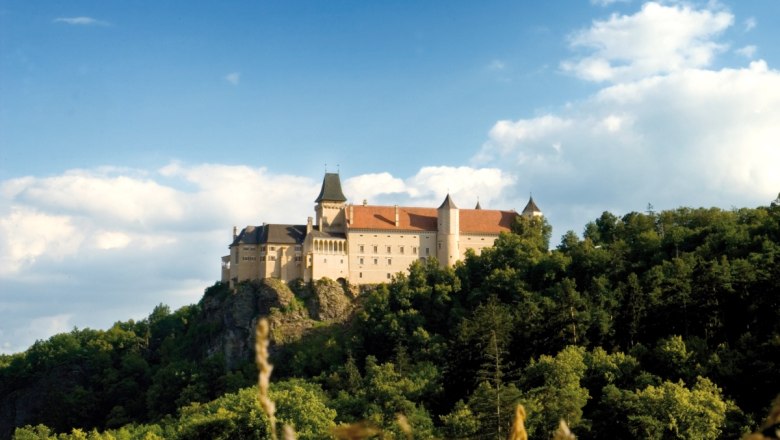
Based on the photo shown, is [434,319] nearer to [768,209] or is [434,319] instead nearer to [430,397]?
[430,397]

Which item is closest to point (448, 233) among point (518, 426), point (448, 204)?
point (448, 204)

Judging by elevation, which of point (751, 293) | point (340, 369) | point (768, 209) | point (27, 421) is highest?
point (768, 209)

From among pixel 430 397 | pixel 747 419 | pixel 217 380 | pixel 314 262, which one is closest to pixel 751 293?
pixel 747 419

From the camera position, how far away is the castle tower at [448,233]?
323ft

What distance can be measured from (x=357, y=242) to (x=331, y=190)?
28.9 feet

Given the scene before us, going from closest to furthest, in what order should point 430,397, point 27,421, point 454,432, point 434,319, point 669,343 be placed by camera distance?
1. point 454,432
2. point 669,343
3. point 430,397
4. point 434,319
5. point 27,421

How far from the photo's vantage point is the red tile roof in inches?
3858

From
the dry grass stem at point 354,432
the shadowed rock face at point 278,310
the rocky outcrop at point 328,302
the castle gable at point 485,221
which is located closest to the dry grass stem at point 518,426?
the dry grass stem at point 354,432

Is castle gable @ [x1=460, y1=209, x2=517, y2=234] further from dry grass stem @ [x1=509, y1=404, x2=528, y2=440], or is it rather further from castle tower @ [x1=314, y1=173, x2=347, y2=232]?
dry grass stem @ [x1=509, y1=404, x2=528, y2=440]

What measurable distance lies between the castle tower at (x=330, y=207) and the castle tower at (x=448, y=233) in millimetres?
9898

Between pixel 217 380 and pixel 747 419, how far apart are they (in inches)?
2137

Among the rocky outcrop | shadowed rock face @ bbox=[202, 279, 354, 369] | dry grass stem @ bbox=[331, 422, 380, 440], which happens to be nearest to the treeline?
the rocky outcrop

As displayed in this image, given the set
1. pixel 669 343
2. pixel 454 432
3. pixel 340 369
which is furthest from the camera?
pixel 340 369

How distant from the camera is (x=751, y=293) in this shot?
66688 mm
